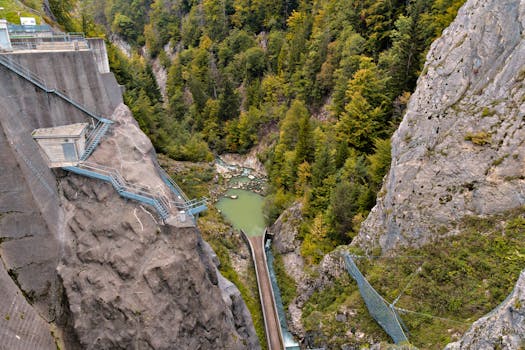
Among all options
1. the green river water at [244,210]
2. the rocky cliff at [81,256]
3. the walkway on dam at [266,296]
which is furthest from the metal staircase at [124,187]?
the green river water at [244,210]

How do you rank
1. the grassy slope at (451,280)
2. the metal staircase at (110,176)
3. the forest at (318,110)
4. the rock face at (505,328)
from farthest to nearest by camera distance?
the metal staircase at (110,176) → the forest at (318,110) → the grassy slope at (451,280) → the rock face at (505,328)

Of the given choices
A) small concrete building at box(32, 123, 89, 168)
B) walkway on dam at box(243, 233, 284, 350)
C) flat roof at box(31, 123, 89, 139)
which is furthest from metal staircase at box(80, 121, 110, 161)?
walkway on dam at box(243, 233, 284, 350)

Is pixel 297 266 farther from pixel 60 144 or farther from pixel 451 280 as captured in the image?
pixel 60 144

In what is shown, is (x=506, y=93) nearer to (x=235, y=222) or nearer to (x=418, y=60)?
(x=418, y=60)

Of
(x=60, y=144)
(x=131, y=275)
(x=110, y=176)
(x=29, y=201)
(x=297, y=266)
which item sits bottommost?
(x=297, y=266)

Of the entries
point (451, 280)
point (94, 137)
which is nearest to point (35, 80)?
point (94, 137)

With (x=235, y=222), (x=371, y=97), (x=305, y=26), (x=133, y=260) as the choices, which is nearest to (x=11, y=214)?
(x=133, y=260)

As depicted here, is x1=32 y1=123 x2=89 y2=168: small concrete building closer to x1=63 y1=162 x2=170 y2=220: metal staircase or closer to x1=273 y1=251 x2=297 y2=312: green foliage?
x1=63 y1=162 x2=170 y2=220: metal staircase

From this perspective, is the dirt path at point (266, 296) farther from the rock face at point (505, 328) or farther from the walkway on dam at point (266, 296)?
the rock face at point (505, 328)
